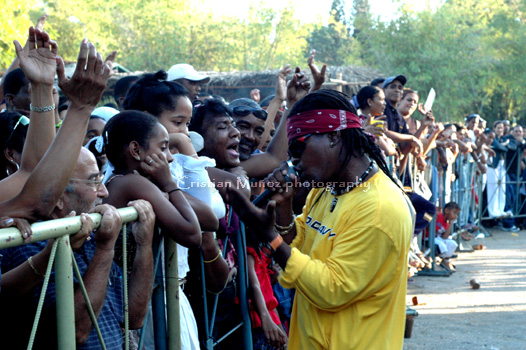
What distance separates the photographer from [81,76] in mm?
2316

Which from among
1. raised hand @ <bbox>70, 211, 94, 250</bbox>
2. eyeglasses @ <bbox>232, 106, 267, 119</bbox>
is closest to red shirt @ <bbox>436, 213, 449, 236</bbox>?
eyeglasses @ <bbox>232, 106, 267, 119</bbox>

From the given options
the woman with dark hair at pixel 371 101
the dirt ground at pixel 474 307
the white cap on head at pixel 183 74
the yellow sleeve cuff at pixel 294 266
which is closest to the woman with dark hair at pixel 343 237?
the yellow sleeve cuff at pixel 294 266

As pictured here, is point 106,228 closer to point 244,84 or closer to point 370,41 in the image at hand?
point 244,84

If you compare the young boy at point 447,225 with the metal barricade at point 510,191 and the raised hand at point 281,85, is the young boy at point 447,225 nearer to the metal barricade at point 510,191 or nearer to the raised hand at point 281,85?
the metal barricade at point 510,191

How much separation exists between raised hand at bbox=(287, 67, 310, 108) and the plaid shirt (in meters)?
2.34

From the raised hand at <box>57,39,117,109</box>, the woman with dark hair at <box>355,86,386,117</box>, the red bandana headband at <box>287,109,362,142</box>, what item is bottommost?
the woman with dark hair at <box>355,86,386,117</box>

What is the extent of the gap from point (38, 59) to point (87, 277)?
101 centimetres

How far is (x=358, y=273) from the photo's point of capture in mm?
2561

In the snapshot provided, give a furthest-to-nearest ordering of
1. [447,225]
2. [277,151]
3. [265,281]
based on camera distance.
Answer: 1. [447,225]
2. [277,151]
3. [265,281]

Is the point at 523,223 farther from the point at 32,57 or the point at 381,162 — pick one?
the point at 32,57

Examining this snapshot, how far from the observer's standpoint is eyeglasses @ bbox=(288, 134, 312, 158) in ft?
8.96

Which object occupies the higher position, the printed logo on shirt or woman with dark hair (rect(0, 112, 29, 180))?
woman with dark hair (rect(0, 112, 29, 180))

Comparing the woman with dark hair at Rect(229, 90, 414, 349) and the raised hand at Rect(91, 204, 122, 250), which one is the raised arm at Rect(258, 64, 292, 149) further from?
the raised hand at Rect(91, 204, 122, 250)

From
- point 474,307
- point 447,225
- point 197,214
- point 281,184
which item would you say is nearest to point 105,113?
point 197,214
